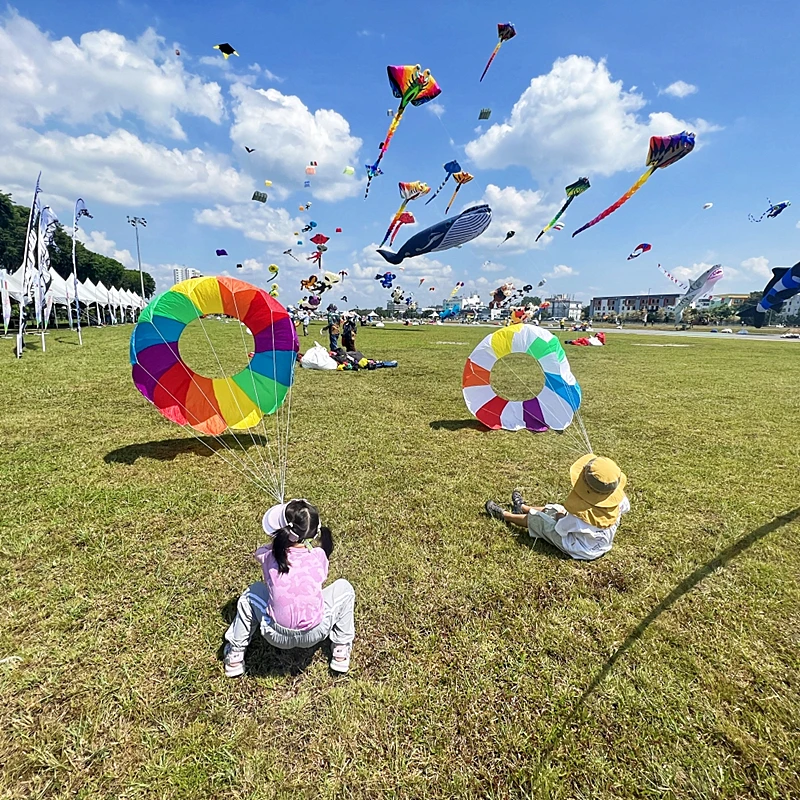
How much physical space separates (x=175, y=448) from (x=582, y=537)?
17.0ft

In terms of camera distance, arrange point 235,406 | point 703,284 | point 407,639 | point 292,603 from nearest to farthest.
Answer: point 292,603, point 407,639, point 235,406, point 703,284

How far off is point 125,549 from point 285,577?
205cm

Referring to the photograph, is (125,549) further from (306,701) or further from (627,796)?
(627,796)

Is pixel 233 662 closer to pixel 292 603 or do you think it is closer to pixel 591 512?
pixel 292 603

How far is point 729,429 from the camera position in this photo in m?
7.67

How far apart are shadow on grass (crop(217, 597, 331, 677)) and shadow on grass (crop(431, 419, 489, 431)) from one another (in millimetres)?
4721

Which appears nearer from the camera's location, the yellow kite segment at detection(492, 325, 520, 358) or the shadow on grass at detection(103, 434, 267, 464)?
the shadow on grass at detection(103, 434, 267, 464)

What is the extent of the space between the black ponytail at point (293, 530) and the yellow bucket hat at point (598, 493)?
7.36 feet

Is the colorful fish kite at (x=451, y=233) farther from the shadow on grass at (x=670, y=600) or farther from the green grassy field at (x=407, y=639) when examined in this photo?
the shadow on grass at (x=670, y=600)

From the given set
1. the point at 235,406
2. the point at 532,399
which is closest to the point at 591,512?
the point at 532,399

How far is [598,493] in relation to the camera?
3.55m

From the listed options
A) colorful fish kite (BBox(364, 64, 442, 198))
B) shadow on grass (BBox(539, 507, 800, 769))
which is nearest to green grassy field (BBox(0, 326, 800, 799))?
shadow on grass (BBox(539, 507, 800, 769))

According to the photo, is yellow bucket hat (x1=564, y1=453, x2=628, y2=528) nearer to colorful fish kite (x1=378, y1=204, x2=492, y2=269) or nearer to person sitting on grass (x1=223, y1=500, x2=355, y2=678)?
person sitting on grass (x1=223, y1=500, x2=355, y2=678)

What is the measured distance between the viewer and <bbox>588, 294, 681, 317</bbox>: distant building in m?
108
